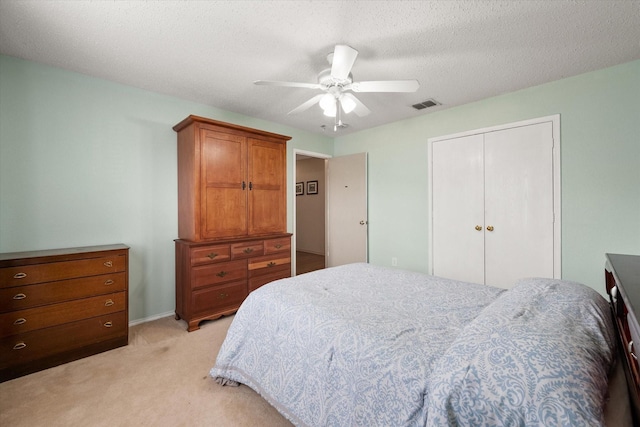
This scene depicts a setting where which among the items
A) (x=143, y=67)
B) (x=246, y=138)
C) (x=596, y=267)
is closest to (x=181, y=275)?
(x=246, y=138)

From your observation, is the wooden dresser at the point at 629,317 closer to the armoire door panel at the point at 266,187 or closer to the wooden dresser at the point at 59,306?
the armoire door panel at the point at 266,187

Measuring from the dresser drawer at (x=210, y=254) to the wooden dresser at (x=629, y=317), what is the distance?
284cm

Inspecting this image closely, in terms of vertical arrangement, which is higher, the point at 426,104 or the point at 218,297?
the point at 426,104

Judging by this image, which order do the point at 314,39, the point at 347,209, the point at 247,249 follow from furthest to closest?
the point at 347,209 < the point at 247,249 < the point at 314,39

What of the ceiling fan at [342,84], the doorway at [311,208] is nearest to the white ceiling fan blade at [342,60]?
the ceiling fan at [342,84]

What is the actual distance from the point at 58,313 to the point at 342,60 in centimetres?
284

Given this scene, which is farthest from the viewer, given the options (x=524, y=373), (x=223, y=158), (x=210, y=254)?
(x=223, y=158)

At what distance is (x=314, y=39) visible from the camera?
6.47 ft

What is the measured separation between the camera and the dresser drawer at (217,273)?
268cm

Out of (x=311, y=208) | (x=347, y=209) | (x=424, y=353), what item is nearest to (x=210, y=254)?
(x=424, y=353)

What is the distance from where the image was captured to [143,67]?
94.0 inches

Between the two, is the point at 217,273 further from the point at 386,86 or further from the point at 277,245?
the point at 386,86

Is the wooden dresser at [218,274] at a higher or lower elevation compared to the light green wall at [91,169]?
lower

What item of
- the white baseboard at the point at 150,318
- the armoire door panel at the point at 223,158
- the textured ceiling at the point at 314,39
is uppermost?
the textured ceiling at the point at 314,39
